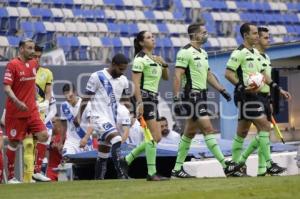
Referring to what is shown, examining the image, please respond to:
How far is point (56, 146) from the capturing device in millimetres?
18953

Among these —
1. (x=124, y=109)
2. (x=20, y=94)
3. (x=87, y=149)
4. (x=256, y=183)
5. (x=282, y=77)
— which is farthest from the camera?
(x=282, y=77)

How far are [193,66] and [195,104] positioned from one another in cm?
51

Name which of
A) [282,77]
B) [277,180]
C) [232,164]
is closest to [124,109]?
[232,164]

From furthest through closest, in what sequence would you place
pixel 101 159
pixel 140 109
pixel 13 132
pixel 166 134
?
pixel 166 134 < pixel 101 159 < pixel 13 132 < pixel 140 109

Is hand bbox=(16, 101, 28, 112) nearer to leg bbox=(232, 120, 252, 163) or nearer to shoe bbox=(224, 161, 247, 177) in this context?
shoe bbox=(224, 161, 247, 177)

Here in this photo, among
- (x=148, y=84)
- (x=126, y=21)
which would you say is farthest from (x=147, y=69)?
(x=126, y=21)

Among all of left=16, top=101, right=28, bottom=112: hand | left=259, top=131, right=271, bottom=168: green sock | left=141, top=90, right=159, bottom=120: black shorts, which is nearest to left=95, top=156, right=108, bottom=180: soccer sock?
left=141, top=90, right=159, bottom=120: black shorts

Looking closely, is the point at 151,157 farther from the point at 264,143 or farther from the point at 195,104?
the point at 264,143

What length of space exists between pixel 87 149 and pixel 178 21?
15921mm

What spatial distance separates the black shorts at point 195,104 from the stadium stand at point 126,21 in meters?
12.7

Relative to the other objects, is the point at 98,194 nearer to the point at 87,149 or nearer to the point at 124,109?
the point at 124,109

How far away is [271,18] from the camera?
3756 centimetres

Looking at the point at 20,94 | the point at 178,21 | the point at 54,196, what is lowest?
the point at 54,196

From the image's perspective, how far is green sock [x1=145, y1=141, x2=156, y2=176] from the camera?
45.4ft
